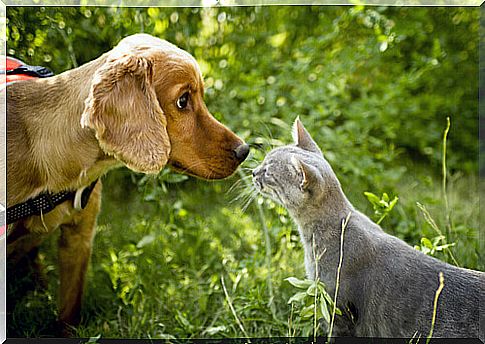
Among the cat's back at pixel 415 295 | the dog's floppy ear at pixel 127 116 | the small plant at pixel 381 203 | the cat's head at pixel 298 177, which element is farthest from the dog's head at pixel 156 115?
the cat's back at pixel 415 295

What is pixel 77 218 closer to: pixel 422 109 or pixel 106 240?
pixel 106 240

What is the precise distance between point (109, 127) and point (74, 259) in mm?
891

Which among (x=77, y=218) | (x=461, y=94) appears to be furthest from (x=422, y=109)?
(x=77, y=218)

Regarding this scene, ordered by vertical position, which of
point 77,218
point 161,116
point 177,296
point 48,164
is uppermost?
point 161,116

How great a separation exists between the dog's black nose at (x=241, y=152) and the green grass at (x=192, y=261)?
0.44m

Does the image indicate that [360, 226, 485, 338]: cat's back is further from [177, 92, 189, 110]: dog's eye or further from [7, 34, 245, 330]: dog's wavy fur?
[177, 92, 189, 110]: dog's eye

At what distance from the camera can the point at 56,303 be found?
3078 mm

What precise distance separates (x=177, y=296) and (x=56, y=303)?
55 centimetres

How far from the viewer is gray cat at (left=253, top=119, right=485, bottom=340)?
2223 mm

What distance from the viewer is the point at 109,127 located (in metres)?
2.31

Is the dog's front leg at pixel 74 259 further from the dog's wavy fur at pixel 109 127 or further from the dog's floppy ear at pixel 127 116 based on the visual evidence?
the dog's floppy ear at pixel 127 116

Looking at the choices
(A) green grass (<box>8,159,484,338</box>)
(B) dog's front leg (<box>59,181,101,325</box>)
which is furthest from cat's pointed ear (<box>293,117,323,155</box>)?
(B) dog's front leg (<box>59,181,101,325</box>)

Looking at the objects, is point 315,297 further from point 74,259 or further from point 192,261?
point 192,261

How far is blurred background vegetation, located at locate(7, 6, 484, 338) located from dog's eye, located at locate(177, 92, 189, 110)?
509mm
